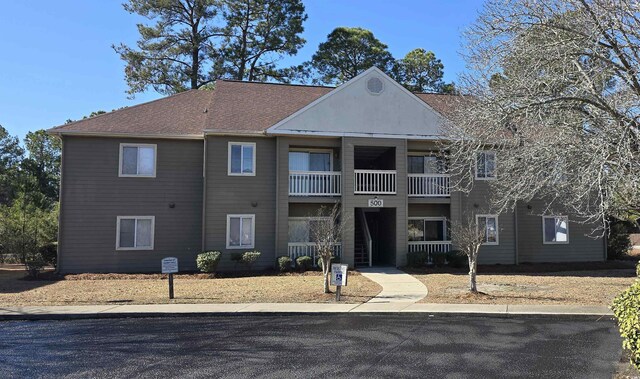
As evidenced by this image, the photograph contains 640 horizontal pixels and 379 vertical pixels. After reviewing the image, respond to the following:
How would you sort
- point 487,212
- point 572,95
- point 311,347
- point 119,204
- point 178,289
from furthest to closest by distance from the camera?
point 487,212
point 119,204
point 178,289
point 572,95
point 311,347

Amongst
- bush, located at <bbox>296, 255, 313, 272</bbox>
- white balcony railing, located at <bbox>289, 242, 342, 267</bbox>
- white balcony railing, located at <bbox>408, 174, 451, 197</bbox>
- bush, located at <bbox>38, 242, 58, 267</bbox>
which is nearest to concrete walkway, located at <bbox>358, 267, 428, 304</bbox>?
white balcony railing, located at <bbox>289, 242, 342, 267</bbox>

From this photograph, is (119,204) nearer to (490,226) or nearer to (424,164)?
(424,164)

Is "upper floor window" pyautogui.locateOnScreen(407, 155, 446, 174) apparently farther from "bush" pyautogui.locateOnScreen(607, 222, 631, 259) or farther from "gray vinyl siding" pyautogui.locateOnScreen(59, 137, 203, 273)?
"bush" pyautogui.locateOnScreen(607, 222, 631, 259)

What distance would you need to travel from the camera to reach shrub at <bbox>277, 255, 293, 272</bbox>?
18156 millimetres

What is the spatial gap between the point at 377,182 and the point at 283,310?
10267 mm

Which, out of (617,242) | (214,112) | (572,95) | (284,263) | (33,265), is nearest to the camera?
(572,95)

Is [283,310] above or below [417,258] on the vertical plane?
below

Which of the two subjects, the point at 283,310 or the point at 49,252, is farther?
the point at 49,252

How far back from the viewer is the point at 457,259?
1930 centimetres

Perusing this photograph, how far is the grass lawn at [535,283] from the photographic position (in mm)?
12227

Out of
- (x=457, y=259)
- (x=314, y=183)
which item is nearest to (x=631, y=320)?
(x=457, y=259)

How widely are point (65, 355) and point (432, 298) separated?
8.72 metres

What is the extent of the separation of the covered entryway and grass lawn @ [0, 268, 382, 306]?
9.97ft

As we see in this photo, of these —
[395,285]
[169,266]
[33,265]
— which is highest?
[169,266]
